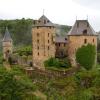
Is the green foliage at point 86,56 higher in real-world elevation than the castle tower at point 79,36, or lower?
lower

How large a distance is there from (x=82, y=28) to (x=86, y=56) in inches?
157

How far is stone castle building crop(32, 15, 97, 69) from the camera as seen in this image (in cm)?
6788

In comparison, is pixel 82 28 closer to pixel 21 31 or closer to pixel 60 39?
pixel 60 39

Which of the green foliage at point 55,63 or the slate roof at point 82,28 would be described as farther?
the slate roof at point 82,28

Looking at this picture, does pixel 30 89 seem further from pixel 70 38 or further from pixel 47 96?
pixel 70 38

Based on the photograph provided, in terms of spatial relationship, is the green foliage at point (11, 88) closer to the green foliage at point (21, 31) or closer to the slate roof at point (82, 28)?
the slate roof at point (82, 28)

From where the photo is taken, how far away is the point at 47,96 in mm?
60375

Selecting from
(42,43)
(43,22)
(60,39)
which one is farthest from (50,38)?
(60,39)

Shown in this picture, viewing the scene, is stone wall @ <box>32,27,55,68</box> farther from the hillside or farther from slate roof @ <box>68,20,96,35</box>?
the hillside

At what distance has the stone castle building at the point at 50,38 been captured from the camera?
67875 millimetres

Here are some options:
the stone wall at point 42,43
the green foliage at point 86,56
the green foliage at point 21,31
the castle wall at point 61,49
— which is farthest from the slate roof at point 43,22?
the green foliage at point 21,31

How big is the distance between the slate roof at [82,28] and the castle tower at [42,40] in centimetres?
294

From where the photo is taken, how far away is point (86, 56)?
2657 inches

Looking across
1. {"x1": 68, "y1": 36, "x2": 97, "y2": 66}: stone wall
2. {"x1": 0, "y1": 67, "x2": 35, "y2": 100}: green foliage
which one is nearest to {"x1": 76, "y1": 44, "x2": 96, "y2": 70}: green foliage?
{"x1": 68, "y1": 36, "x2": 97, "y2": 66}: stone wall
